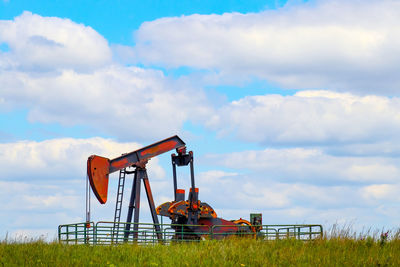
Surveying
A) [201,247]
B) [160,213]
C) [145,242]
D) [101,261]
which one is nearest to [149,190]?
[160,213]

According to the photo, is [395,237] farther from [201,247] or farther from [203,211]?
[203,211]

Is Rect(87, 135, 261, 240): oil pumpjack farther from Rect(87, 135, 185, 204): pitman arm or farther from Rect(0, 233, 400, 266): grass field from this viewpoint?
Rect(0, 233, 400, 266): grass field

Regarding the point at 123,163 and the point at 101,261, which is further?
the point at 123,163

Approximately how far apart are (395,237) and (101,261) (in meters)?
9.39

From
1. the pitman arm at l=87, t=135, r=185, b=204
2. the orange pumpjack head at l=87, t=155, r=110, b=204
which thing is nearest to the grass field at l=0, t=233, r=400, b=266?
the orange pumpjack head at l=87, t=155, r=110, b=204

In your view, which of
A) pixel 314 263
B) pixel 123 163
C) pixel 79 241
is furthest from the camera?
pixel 123 163

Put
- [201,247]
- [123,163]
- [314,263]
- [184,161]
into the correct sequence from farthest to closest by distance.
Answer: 1. [184,161]
2. [123,163]
3. [201,247]
4. [314,263]

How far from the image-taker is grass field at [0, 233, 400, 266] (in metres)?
14.7

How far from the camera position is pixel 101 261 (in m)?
15.0

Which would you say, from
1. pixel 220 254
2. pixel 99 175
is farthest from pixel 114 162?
pixel 220 254

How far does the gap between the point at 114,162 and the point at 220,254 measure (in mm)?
8690

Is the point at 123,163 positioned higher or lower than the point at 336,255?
higher

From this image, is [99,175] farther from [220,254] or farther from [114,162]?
[220,254]

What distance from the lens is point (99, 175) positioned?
73.2 feet
